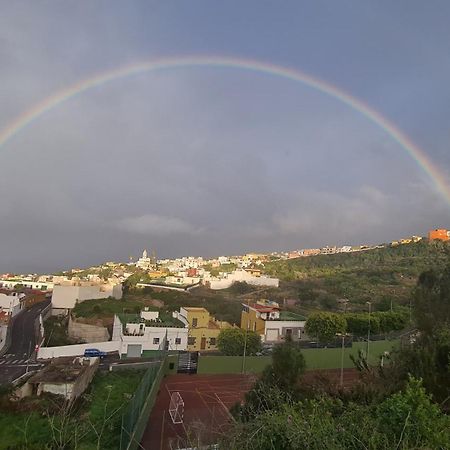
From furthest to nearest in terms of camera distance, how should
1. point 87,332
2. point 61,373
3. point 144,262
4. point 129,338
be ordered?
1. point 144,262
2. point 87,332
3. point 129,338
4. point 61,373

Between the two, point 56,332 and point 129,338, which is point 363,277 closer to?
point 129,338

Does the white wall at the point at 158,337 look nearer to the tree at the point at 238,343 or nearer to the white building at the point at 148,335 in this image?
the white building at the point at 148,335

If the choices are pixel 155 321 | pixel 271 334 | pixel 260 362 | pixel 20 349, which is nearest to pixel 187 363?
pixel 260 362

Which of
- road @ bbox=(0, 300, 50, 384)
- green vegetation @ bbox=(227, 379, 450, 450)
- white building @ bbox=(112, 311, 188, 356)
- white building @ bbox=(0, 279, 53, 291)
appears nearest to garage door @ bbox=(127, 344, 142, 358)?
white building @ bbox=(112, 311, 188, 356)

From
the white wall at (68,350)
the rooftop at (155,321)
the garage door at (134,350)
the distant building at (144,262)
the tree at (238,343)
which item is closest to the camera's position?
the tree at (238,343)

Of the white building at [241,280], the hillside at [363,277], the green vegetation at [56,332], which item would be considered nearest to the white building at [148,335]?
the green vegetation at [56,332]

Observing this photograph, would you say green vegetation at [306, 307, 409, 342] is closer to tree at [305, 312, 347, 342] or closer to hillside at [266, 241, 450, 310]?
tree at [305, 312, 347, 342]

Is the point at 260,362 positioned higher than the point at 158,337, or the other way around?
the point at 158,337
